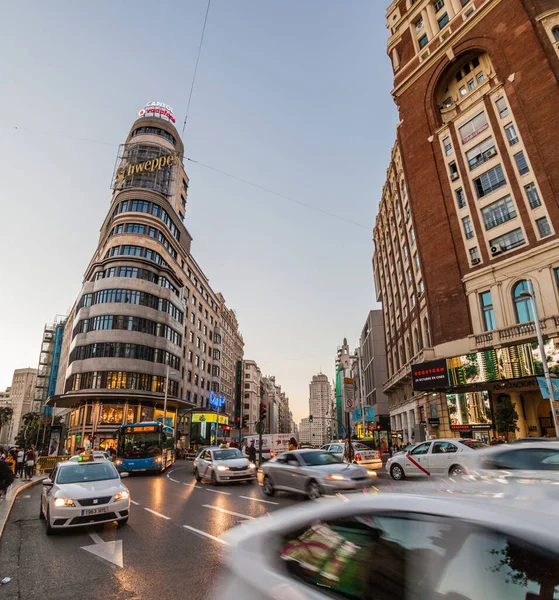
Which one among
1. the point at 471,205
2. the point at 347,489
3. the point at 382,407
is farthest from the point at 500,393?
the point at 382,407

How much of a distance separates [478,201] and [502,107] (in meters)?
7.51

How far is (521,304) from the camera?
84.1ft

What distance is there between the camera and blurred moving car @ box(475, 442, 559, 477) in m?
7.50

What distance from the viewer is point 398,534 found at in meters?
2.15

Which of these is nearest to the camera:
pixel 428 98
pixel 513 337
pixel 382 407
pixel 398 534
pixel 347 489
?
pixel 398 534

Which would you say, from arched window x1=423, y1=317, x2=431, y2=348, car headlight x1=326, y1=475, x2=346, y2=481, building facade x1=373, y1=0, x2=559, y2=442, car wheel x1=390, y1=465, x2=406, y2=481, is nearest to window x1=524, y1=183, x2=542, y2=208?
building facade x1=373, y1=0, x2=559, y2=442

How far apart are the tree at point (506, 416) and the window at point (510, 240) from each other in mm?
10365

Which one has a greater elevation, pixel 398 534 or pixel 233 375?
pixel 233 375

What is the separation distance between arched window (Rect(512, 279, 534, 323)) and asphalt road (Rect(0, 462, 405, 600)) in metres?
21.1

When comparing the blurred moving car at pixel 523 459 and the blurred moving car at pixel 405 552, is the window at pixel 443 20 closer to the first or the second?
the blurred moving car at pixel 523 459

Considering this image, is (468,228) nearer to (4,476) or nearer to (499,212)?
(499,212)

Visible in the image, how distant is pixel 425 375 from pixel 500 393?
5.08 meters

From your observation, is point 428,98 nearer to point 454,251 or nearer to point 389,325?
point 454,251

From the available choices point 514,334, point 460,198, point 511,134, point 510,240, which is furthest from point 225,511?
point 511,134
